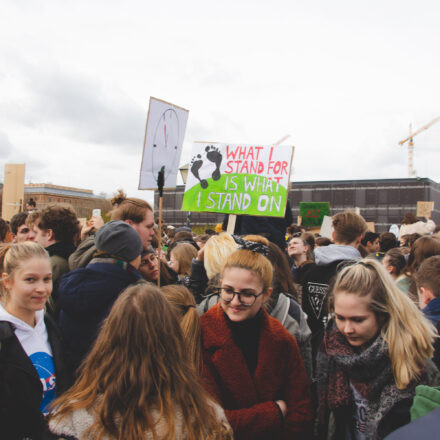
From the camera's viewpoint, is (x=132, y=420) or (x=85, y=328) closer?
(x=132, y=420)

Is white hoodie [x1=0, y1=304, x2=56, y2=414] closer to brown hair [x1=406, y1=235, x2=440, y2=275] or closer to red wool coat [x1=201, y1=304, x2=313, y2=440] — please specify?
red wool coat [x1=201, y1=304, x2=313, y2=440]

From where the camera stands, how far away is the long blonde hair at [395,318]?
223 centimetres

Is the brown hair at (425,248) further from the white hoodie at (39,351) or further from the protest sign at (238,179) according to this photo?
the white hoodie at (39,351)

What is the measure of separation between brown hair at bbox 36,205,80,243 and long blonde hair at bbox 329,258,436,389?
7.61 ft

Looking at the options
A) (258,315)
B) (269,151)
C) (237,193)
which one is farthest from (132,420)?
(269,151)

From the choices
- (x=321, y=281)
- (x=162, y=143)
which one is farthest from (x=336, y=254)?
(x=162, y=143)

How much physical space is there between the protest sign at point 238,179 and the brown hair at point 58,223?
2.08 meters

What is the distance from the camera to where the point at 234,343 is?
2414 millimetres

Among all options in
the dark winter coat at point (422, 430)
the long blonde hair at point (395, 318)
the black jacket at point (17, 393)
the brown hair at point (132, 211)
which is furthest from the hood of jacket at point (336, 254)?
the dark winter coat at point (422, 430)

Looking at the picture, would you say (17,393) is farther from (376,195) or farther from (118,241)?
(376,195)

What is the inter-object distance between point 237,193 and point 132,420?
4176 millimetres

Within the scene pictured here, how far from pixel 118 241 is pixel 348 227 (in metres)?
2.28

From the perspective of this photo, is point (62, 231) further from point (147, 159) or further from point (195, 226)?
point (195, 226)

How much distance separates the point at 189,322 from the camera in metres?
2.43
